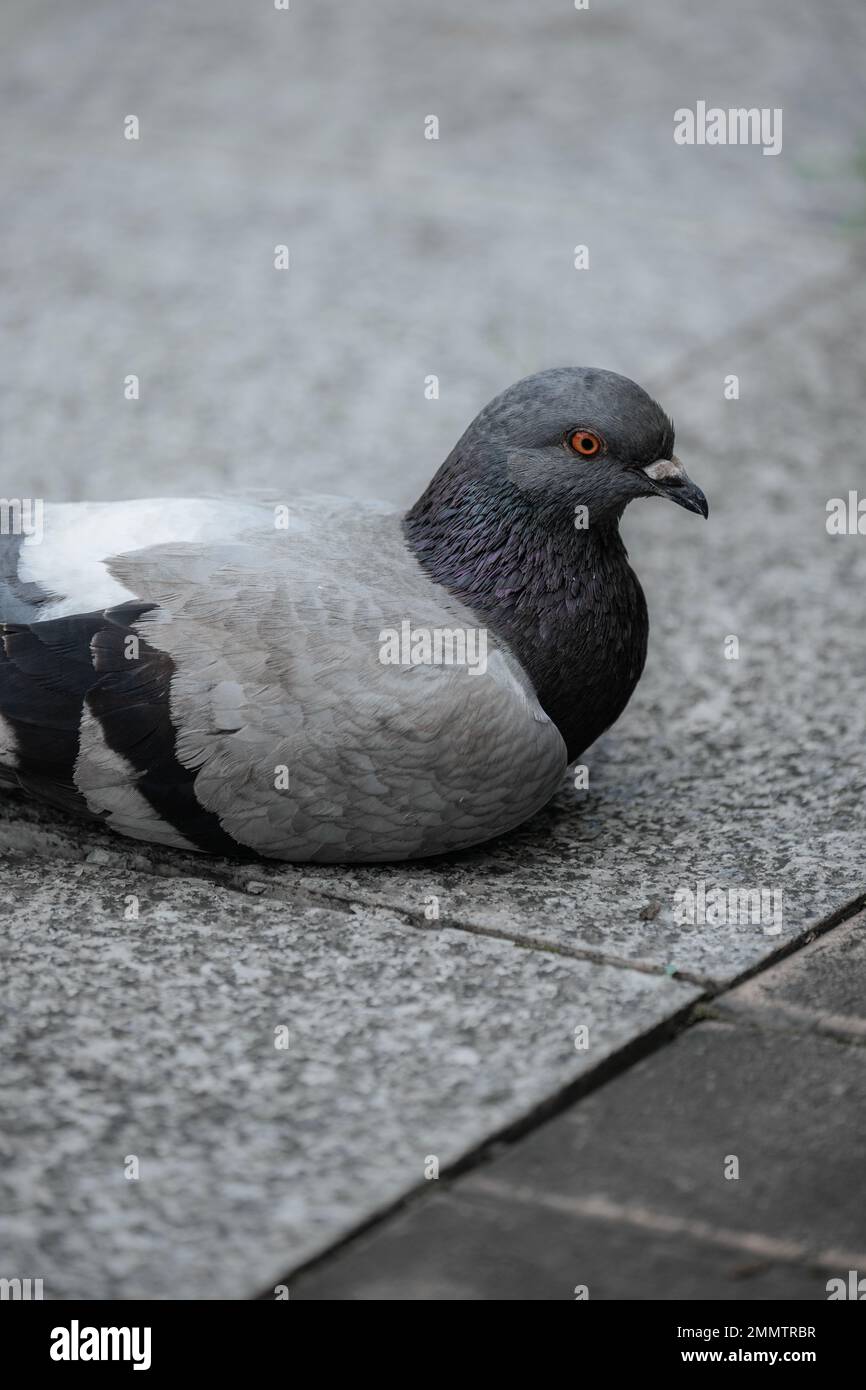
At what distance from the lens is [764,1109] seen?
3.18m

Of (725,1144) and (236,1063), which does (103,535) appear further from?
(725,1144)

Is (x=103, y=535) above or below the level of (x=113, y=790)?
above

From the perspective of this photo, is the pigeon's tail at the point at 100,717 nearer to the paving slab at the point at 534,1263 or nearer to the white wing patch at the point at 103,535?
the white wing patch at the point at 103,535

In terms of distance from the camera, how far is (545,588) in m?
4.09

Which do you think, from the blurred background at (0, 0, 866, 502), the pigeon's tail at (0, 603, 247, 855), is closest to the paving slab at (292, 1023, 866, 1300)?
the pigeon's tail at (0, 603, 247, 855)

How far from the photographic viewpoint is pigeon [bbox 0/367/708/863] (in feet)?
12.3

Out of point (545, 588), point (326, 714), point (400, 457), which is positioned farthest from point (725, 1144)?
point (400, 457)

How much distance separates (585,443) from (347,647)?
0.78m

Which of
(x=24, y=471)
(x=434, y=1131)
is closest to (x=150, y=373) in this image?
(x=24, y=471)

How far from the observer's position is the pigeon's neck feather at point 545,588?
4062 millimetres

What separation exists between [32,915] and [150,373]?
397 centimetres

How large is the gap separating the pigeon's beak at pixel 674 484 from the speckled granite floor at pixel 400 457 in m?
0.85

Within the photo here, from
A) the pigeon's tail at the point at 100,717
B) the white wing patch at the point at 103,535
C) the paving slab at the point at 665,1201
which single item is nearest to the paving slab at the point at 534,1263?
the paving slab at the point at 665,1201

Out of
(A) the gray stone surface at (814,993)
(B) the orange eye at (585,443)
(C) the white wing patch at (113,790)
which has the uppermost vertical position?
(B) the orange eye at (585,443)
